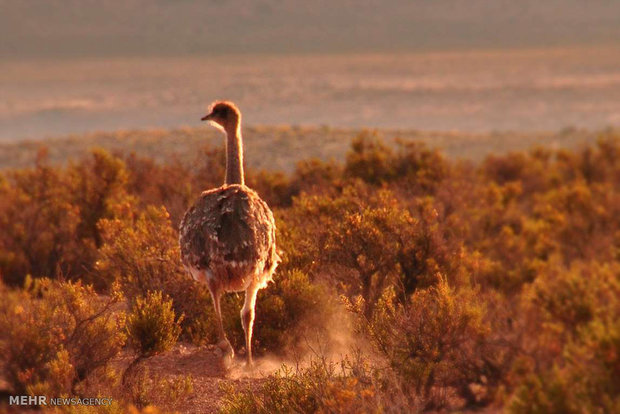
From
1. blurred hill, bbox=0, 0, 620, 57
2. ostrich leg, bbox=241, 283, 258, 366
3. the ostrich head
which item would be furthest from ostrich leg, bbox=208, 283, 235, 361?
blurred hill, bbox=0, 0, 620, 57

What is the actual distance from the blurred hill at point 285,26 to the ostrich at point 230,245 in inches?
3221

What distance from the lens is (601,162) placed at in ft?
90.3

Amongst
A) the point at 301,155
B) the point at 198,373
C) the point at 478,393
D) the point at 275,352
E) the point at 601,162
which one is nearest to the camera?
the point at 478,393

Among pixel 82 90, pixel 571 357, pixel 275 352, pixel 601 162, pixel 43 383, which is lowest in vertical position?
pixel 82 90

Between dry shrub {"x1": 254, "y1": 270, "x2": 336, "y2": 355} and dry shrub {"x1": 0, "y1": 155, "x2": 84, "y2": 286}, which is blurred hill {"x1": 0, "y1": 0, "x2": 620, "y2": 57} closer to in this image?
dry shrub {"x1": 0, "y1": 155, "x2": 84, "y2": 286}

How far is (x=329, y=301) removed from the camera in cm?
1021

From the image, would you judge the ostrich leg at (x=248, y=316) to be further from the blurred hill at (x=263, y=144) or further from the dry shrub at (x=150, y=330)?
→ the blurred hill at (x=263, y=144)

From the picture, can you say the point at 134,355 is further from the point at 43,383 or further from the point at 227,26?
the point at 227,26

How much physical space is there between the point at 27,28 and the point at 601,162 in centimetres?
7301

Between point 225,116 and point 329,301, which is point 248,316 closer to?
point 329,301

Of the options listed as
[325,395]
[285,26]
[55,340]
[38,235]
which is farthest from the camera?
[285,26]

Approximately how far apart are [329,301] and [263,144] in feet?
102

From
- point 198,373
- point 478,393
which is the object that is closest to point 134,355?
point 198,373

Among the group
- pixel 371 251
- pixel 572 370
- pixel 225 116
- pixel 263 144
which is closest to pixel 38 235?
pixel 225 116
